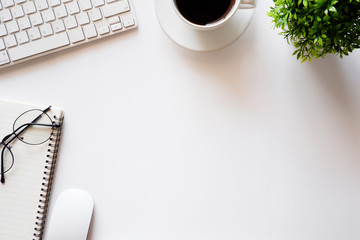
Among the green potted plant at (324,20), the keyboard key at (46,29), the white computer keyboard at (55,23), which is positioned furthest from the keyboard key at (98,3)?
the green potted plant at (324,20)

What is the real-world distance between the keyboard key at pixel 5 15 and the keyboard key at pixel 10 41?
3 cm

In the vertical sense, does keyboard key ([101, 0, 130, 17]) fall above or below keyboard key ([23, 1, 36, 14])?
above

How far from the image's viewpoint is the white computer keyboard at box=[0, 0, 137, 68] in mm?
699

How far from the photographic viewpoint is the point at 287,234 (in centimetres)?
72

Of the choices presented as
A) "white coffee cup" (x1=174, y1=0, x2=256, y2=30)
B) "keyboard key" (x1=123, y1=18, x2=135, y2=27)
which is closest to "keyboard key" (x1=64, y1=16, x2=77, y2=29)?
"keyboard key" (x1=123, y1=18, x2=135, y2=27)

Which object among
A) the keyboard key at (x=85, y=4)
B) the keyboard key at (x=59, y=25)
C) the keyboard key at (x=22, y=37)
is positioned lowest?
the keyboard key at (x=22, y=37)

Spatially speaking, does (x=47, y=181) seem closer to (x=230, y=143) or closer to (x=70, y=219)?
(x=70, y=219)

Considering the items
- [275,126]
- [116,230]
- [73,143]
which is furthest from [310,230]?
[73,143]

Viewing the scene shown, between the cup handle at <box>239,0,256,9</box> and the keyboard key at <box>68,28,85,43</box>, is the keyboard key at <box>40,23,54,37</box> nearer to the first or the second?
the keyboard key at <box>68,28,85,43</box>

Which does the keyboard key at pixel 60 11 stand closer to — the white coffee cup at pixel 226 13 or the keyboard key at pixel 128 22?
the keyboard key at pixel 128 22

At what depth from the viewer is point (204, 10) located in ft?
2.20

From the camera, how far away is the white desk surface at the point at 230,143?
72 cm

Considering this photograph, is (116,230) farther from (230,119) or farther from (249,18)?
(249,18)

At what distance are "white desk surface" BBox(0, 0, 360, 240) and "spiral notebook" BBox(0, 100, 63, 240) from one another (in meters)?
0.04
